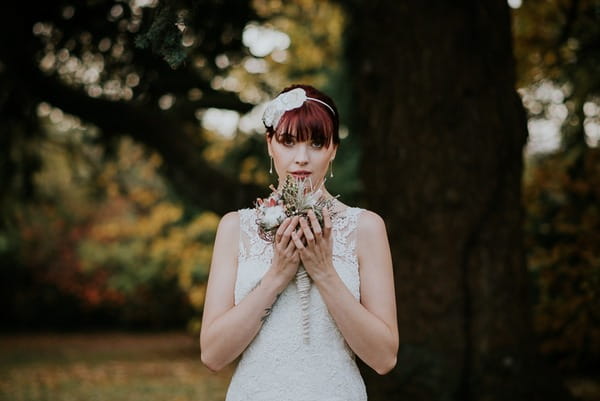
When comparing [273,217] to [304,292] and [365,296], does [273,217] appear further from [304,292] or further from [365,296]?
[365,296]

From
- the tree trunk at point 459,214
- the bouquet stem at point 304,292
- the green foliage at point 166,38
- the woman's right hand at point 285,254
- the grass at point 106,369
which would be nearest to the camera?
the woman's right hand at point 285,254

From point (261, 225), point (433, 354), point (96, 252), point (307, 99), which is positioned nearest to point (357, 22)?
point (433, 354)

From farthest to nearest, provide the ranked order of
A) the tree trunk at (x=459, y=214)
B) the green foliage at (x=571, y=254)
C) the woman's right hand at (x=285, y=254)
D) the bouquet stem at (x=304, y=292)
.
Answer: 1. the green foliage at (x=571, y=254)
2. the tree trunk at (x=459, y=214)
3. the bouquet stem at (x=304, y=292)
4. the woman's right hand at (x=285, y=254)

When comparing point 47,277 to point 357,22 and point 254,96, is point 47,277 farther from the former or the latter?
point 357,22

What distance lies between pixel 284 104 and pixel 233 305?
2.48ft

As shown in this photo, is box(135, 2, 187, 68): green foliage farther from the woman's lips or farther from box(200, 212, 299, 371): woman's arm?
box(200, 212, 299, 371): woman's arm

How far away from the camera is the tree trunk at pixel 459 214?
5156 millimetres

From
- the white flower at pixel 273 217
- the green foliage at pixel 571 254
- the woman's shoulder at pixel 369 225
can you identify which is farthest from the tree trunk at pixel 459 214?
the white flower at pixel 273 217

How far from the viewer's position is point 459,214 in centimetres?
521

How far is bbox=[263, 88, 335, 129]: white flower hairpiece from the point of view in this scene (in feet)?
8.17

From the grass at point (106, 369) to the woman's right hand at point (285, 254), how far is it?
8837mm

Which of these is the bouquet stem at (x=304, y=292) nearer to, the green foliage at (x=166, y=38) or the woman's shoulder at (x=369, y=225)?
the woman's shoulder at (x=369, y=225)

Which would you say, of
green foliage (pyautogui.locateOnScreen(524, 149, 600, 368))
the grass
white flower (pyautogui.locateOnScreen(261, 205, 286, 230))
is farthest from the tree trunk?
the grass

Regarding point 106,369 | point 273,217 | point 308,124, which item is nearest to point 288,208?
point 273,217
